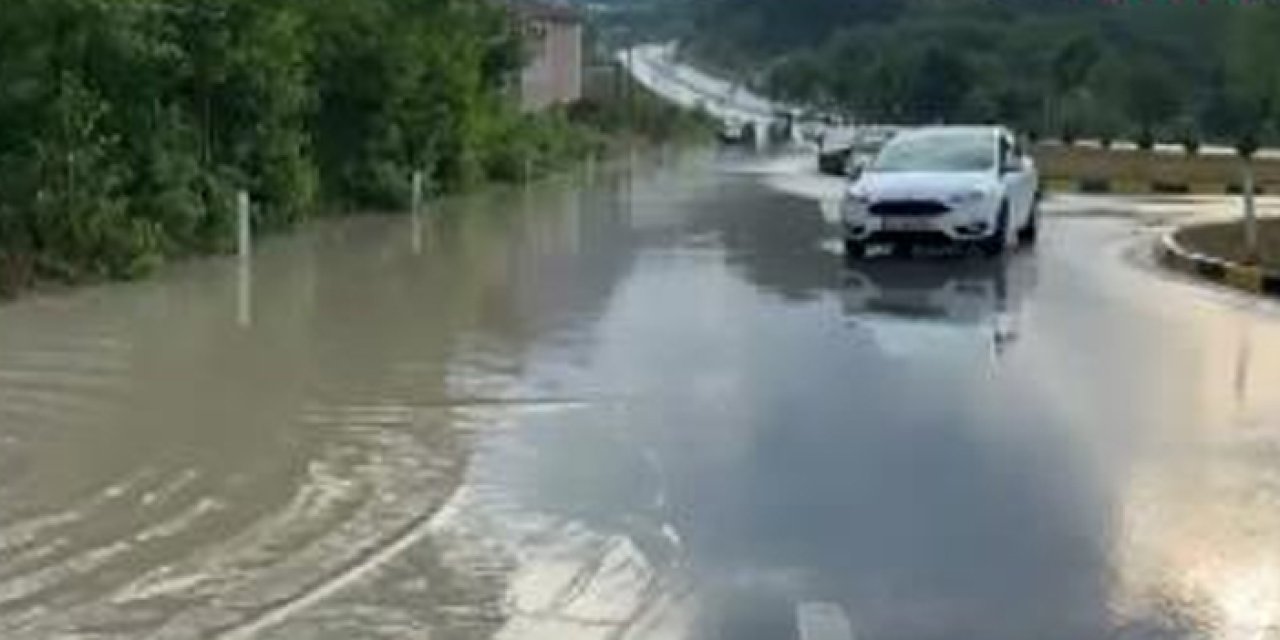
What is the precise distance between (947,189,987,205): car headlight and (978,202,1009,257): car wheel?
358 millimetres

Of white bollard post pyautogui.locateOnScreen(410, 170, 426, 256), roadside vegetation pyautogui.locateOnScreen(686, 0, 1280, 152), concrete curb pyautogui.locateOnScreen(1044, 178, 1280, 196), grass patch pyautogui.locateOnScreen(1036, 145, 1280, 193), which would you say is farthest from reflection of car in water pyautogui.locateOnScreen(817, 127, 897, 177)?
white bollard post pyautogui.locateOnScreen(410, 170, 426, 256)

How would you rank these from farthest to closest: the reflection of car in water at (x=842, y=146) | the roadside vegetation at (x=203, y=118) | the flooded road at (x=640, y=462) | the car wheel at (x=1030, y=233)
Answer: the reflection of car in water at (x=842, y=146)
the car wheel at (x=1030, y=233)
the roadside vegetation at (x=203, y=118)
the flooded road at (x=640, y=462)

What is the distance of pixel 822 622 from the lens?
26.9 feet

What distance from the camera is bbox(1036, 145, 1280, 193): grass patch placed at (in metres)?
51.4

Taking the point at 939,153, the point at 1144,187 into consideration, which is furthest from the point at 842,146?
the point at 939,153

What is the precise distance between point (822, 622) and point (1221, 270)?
53.4 ft

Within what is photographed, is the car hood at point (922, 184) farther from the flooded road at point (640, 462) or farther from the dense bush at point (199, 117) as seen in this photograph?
the dense bush at point (199, 117)

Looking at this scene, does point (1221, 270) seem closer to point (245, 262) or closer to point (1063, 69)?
point (245, 262)

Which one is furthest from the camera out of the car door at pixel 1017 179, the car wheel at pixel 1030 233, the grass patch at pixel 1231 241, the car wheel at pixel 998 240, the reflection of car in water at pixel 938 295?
the car wheel at pixel 1030 233

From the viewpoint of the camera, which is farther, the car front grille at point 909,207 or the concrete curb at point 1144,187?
the concrete curb at point 1144,187

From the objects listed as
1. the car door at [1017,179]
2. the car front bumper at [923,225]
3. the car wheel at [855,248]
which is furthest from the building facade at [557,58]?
the car front bumper at [923,225]

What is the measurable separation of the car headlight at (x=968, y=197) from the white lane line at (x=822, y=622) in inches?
699

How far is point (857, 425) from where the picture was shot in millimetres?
12766

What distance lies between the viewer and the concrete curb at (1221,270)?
72.0 ft
